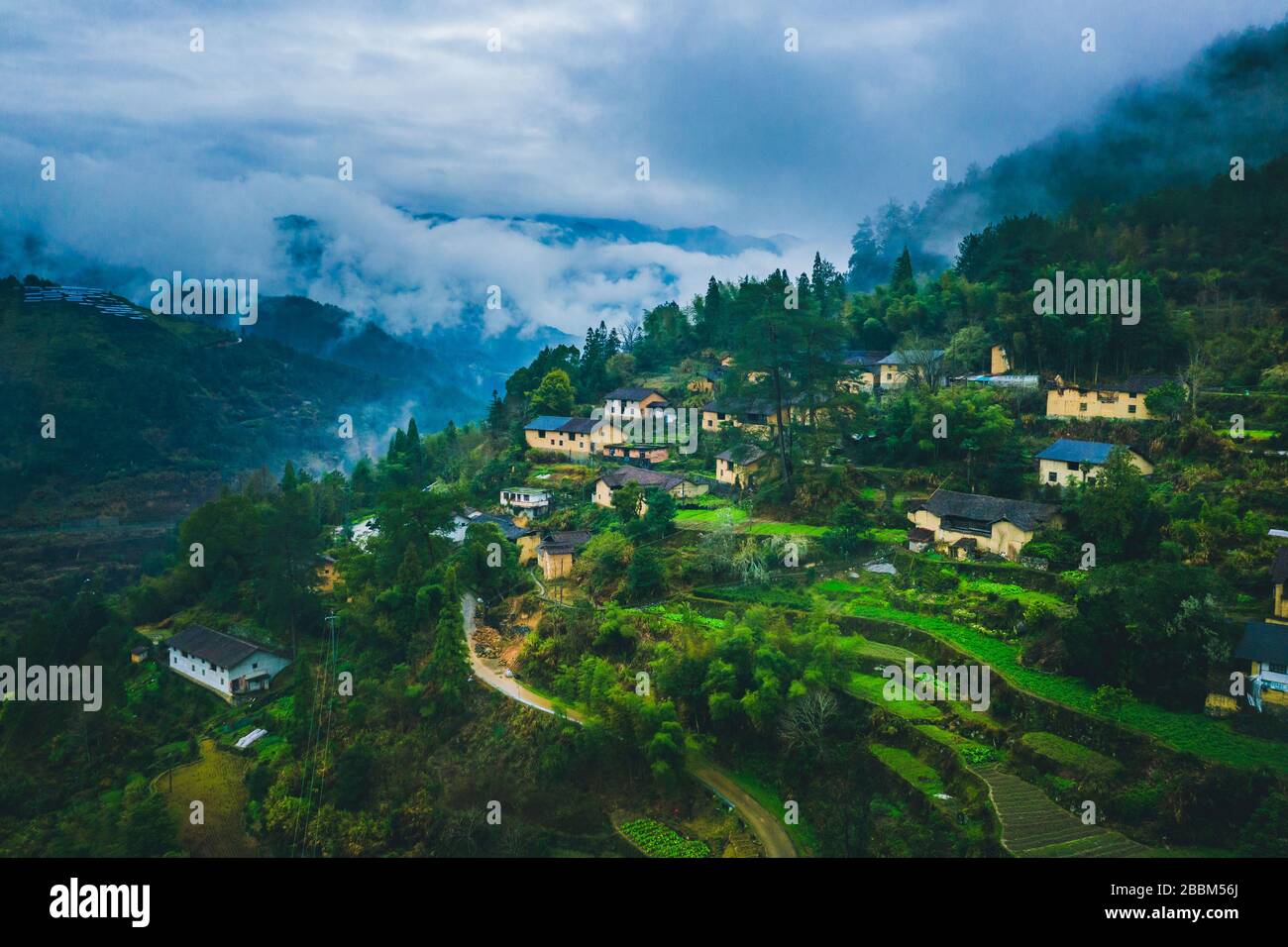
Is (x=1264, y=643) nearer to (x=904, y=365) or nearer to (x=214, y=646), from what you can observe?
(x=904, y=365)

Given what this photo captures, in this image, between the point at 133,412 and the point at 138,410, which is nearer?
the point at 133,412

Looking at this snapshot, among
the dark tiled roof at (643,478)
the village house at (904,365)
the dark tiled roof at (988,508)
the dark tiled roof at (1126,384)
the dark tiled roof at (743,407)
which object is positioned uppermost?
the village house at (904,365)

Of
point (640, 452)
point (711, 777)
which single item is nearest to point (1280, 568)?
point (711, 777)

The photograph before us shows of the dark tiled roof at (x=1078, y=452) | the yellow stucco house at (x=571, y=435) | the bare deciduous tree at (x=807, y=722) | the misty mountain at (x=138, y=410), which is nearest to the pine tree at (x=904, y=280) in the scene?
the yellow stucco house at (x=571, y=435)

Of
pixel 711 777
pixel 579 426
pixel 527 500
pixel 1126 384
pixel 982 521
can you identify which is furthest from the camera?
pixel 579 426

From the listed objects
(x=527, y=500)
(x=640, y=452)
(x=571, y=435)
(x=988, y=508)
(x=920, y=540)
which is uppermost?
(x=571, y=435)

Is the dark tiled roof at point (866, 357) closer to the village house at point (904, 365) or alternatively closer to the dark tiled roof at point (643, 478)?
the village house at point (904, 365)
